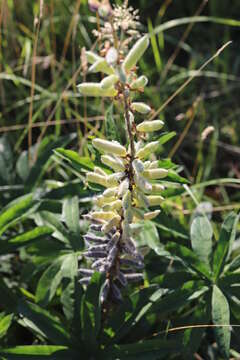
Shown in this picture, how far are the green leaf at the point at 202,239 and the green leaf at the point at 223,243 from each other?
5cm

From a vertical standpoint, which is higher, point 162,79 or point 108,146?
point 162,79

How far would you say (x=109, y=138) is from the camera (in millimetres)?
2109

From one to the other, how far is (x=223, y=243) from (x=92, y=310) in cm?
60

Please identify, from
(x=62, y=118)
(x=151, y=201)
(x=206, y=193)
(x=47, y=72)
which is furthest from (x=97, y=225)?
(x=47, y=72)

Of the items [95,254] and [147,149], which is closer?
[147,149]

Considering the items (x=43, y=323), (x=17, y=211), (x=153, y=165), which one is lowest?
(x=43, y=323)

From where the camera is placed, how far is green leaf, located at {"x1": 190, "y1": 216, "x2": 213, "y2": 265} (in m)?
2.23

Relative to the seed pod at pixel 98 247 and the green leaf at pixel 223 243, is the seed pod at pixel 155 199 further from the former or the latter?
the green leaf at pixel 223 243

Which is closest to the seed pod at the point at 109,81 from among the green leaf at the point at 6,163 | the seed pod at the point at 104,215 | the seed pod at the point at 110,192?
the seed pod at the point at 110,192

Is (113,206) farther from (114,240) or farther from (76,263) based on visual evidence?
(76,263)

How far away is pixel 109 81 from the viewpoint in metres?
1.52

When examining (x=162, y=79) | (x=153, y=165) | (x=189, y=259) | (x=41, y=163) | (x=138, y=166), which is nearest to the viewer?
(x=138, y=166)

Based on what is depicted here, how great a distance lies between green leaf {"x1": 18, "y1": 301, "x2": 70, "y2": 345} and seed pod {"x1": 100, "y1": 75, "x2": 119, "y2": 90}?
3.39 feet

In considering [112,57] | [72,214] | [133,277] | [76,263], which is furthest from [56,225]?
[112,57]
